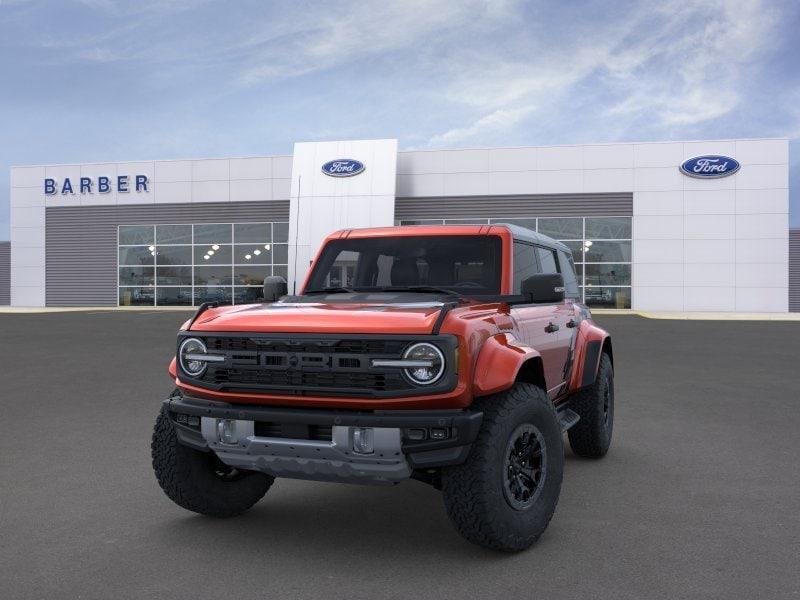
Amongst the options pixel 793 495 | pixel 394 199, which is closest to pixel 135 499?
pixel 793 495

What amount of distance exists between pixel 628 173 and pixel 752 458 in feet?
95.9

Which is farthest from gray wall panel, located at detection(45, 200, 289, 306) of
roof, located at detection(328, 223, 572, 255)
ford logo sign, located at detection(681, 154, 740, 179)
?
roof, located at detection(328, 223, 572, 255)

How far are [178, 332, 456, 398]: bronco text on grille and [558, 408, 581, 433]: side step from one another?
1836 mm

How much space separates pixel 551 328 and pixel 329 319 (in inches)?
73.8

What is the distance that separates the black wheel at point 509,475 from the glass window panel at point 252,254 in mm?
34043

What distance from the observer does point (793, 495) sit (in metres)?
5.30

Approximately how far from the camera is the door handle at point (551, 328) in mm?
5188

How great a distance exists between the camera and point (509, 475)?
4.15 metres

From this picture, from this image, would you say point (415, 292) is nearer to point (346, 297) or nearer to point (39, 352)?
point (346, 297)

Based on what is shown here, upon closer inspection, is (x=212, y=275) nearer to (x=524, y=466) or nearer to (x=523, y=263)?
(x=523, y=263)

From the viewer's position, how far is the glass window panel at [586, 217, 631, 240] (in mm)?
34344

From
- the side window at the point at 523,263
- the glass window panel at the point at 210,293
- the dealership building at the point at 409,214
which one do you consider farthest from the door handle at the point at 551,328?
the glass window panel at the point at 210,293

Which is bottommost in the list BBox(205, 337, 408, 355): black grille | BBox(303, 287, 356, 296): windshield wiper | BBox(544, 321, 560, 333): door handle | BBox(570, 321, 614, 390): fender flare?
BBox(570, 321, 614, 390): fender flare

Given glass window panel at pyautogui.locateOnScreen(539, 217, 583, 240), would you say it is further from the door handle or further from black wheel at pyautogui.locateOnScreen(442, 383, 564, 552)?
black wheel at pyautogui.locateOnScreen(442, 383, 564, 552)
